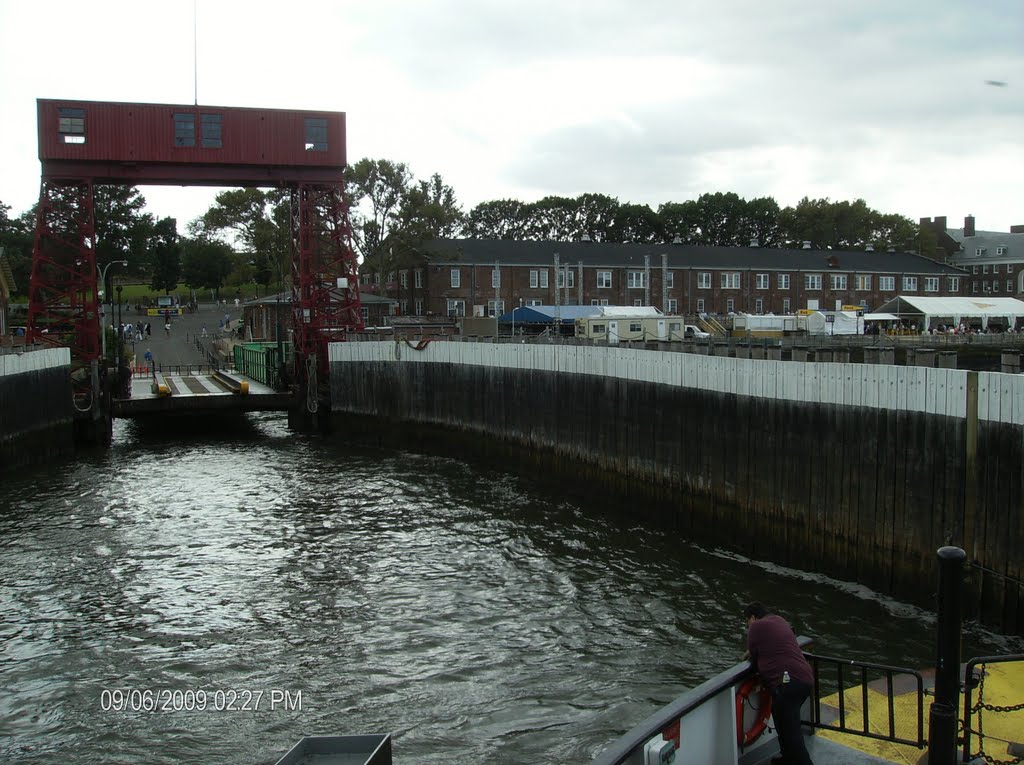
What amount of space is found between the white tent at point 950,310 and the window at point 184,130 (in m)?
49.8

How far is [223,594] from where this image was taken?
57.1ft

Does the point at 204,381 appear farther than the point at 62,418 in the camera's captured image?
Yes

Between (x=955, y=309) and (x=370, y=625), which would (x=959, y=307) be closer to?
(x=955, y=309)

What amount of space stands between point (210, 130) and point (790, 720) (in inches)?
1494

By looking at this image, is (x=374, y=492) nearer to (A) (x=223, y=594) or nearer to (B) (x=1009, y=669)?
(A) (x=223, y=594)

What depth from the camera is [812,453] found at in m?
17.6

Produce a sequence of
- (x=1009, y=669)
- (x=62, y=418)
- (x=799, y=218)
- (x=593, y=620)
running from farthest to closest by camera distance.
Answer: (x=799, y=218) < (x=62, y=418) < (x=593, y=620) < (x=1009, y=669)

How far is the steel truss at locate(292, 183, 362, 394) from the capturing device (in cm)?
4119

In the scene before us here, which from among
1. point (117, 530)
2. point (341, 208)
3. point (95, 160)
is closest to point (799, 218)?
point (341, 208)

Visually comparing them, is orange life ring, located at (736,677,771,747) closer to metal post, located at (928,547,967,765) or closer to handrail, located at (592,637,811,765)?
handrail, located at (592,637,811,765)

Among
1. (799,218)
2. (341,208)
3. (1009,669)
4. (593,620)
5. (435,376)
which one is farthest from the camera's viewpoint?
(799,218)

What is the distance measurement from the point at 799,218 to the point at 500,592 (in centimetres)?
12370

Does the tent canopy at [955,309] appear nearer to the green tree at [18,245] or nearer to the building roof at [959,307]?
the building roof at [959,307]

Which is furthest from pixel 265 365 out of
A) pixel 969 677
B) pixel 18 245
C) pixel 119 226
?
pixel 119 226
